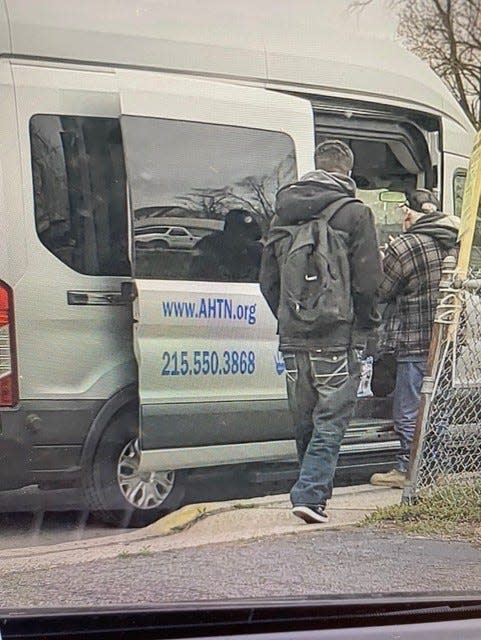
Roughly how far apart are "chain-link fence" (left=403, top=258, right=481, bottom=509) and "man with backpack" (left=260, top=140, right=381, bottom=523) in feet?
0.71

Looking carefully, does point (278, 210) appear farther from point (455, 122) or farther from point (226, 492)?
point (226, 492)

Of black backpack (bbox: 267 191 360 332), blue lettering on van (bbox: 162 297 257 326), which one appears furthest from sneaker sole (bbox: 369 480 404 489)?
blue lettering on van (bbox: 162 297 257 326)

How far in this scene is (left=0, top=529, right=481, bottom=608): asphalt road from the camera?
1.96 meters

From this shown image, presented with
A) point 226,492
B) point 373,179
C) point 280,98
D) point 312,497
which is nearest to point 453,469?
point 312,497

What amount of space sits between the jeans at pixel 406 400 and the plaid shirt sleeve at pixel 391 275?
187 mm

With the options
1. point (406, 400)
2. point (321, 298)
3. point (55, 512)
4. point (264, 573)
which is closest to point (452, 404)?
point (406, 400)

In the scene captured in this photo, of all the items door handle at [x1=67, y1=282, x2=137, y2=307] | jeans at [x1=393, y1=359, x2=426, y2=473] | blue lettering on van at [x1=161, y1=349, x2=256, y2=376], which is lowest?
jeans at [x1=393, y1=359, x2=426, y2=473]

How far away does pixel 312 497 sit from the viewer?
87.1 inches

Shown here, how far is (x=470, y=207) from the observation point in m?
2.26

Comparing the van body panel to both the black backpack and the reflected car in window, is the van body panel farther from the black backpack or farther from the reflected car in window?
the black backpack

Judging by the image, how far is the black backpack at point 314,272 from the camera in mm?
2129

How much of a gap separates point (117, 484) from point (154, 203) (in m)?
0.70

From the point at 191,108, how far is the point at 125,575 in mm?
1118

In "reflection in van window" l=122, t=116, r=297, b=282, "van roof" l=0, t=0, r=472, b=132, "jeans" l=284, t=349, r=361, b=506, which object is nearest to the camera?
"van roof" l=0, t=0, r=472, b=132
